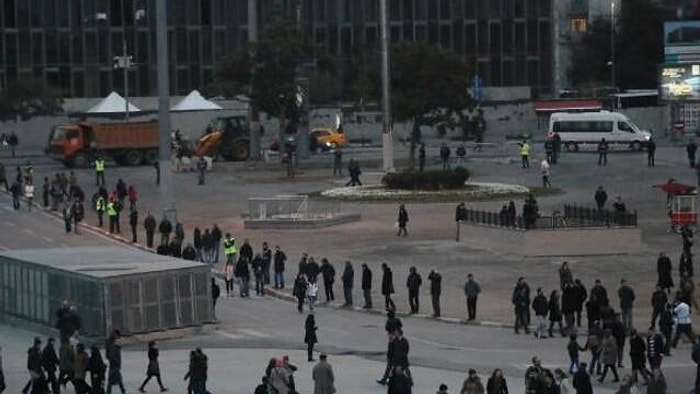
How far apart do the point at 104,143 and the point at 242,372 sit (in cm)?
5767

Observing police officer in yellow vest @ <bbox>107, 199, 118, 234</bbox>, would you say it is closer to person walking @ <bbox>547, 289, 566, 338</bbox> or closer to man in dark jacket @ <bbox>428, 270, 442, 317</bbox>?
man in dark jacket @ <bbox>428, 270, 442, 317</bbox>

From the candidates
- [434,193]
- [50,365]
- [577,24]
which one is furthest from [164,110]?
[577,24]

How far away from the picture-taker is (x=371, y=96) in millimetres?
81438

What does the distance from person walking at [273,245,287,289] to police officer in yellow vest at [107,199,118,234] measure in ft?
40.6

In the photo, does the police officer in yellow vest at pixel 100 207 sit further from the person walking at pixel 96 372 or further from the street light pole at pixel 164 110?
the person walking at pixel 96 372

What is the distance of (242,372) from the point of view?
106 feet

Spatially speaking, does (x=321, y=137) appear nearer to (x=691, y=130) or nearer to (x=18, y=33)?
(x=691, y=130)

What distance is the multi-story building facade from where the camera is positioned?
4946 inches

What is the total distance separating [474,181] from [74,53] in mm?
57904

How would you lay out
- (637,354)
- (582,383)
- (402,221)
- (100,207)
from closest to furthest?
(582,383) < (637,354) < (402,221) < (100,207)

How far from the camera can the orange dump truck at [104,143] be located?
88.6m

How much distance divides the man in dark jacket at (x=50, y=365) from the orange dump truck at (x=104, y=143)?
5823 centimetres

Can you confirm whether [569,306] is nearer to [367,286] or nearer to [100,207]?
[367,286]

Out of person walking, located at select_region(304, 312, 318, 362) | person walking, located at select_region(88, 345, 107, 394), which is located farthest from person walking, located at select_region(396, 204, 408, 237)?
person walking, located at select_region(88, 345, 107, 394)
